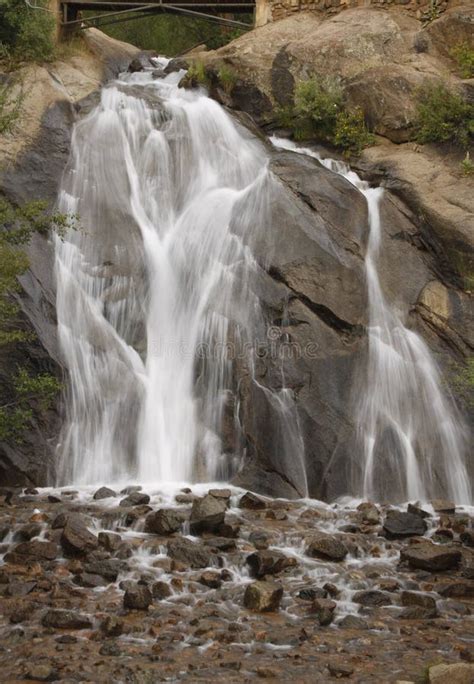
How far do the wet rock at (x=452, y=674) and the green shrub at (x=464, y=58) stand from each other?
625 inches

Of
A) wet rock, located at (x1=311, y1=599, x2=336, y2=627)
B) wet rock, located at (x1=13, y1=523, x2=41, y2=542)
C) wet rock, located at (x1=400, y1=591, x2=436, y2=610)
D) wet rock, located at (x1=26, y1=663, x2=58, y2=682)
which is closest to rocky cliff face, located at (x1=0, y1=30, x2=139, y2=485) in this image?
wet rock, located at (x1=13, y1=523, x2=41, y2=542)

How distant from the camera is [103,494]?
37.2ft

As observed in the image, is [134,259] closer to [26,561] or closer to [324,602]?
[26,561]

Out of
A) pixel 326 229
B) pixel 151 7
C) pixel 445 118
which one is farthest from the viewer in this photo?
pixel 151 7

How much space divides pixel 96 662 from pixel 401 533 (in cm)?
490

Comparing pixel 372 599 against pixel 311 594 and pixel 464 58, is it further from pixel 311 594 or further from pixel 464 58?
pixel 464 58

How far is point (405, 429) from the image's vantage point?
44.4ft

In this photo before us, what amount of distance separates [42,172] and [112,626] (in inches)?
421

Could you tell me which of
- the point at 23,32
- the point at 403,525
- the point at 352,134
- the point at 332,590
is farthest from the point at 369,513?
the point at 23,32

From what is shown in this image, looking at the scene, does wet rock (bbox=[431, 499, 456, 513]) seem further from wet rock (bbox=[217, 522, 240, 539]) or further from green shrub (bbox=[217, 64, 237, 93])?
green shrub (bbox=[217, 64, 237, 93])

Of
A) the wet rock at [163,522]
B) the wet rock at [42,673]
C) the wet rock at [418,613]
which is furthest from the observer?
the wet rock at [163,522]

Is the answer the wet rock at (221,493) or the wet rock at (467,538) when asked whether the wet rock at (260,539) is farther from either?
the wet rock at (467,538)

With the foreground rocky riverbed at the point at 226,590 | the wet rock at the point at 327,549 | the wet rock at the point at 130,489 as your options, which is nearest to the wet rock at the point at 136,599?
the foreground rocky riverbed at the point at 226,590

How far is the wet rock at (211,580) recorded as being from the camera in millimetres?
8625
